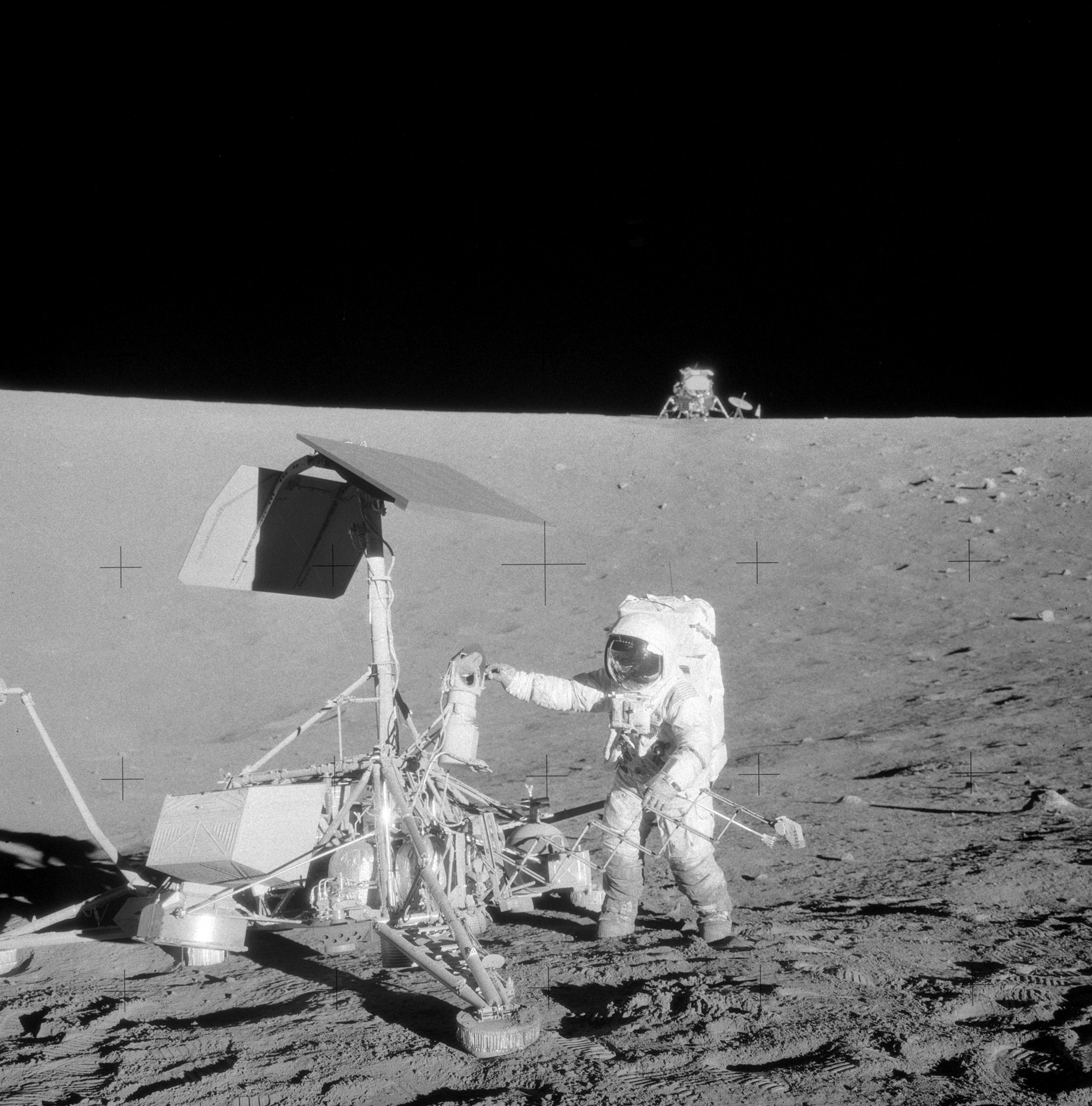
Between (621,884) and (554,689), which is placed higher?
(554,689)

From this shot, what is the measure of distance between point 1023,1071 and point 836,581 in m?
6.19

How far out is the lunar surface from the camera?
243 centimetres

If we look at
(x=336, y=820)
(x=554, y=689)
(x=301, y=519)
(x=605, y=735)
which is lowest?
(x=336, y=820)

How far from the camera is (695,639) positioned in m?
3.40

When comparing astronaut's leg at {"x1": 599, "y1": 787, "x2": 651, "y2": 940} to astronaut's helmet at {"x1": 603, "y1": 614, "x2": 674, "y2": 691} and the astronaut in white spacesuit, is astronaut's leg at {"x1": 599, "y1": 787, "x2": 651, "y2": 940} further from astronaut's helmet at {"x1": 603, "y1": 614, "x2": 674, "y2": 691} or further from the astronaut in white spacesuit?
astronaut's helmet at {"x1": 603, "y1": 614, "x2": 674, "y2": 691}

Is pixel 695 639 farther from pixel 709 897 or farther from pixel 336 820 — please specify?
pixel 336 820

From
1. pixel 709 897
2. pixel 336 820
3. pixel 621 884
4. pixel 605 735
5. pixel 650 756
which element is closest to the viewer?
pixel 336 820

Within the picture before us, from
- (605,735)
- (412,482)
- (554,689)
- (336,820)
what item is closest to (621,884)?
(554,689)

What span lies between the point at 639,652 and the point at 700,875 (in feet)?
2.27

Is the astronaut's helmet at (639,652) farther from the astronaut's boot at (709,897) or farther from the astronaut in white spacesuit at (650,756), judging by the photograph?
the astronaut's boot at (709,897)

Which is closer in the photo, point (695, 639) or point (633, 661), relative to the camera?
point (633, 661)

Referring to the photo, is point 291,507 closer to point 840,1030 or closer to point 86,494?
point 840,1030

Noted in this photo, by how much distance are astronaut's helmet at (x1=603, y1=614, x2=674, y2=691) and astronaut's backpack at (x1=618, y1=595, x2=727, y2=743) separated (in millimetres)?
65

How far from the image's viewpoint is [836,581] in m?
8.22
